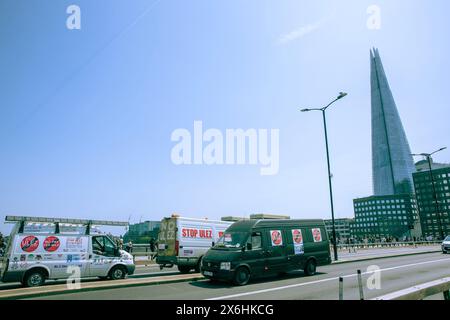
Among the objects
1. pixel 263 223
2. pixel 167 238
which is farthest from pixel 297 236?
pixel 167 238

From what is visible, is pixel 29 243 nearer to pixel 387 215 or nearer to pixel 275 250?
pixel 275 250

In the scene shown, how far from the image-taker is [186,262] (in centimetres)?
1466

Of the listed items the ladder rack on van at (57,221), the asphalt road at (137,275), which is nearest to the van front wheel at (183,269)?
the asphalt road at (137,275)

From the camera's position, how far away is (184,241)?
1486 cm

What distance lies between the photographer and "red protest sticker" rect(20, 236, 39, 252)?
1071cm

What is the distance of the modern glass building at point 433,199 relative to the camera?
14800cm

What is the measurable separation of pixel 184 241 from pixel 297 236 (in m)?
5.49

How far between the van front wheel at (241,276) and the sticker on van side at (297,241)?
2801mm

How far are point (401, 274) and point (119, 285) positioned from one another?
1128 cm

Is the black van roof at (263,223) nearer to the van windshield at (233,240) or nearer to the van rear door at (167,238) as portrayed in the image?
the van windshield at (233,240)

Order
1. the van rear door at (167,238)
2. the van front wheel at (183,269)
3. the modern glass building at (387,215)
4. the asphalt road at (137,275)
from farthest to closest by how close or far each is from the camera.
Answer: the modern glass building at (387,215) < the van front wheel at (183,269) < the van rear door at (167,238) < the asphalt road at (137,275)
